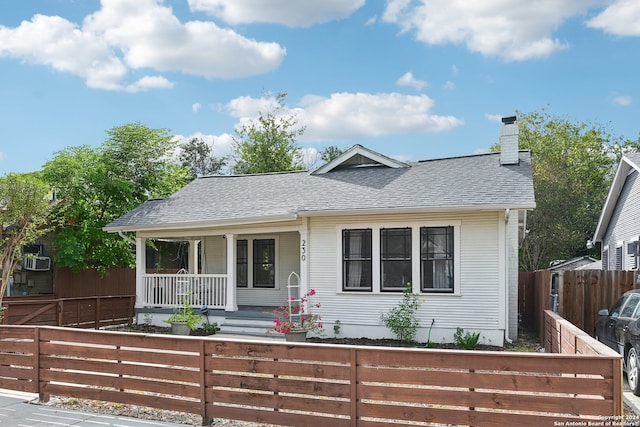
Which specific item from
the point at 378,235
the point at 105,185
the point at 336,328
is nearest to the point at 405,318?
the point at 336,328

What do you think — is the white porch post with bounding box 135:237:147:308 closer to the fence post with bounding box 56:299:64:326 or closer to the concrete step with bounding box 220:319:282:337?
the fence post with bounding box 56:299:64:326

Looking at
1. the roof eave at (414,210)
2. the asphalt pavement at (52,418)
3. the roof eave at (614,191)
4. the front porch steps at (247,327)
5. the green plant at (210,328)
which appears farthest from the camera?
the roof eave at (614,191)

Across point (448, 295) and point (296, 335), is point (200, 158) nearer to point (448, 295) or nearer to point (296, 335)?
point (296, 335)

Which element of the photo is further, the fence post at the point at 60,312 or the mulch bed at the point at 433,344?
the fence post at the point at 60,312

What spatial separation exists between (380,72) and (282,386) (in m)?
19.1

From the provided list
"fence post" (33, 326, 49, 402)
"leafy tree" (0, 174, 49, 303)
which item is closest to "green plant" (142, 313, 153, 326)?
"leafy tree" (0, 174, 49, 303)

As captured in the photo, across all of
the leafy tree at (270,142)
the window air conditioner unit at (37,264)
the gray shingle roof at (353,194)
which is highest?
the leafy tree at (270,142)

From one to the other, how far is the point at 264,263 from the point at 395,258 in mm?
4958

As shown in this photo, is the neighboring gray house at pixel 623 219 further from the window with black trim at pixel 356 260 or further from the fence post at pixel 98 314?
the fence post at pixel 98 314

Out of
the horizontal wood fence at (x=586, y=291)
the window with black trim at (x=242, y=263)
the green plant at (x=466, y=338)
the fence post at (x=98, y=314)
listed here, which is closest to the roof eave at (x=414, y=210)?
the horizontal wood fence at (x=586, y=291)

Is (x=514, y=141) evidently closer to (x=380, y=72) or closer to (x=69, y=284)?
(x=380, y=72)

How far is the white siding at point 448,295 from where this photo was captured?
12.0 metres

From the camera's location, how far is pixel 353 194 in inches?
538

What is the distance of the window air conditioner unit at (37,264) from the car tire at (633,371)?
52.0 feet
